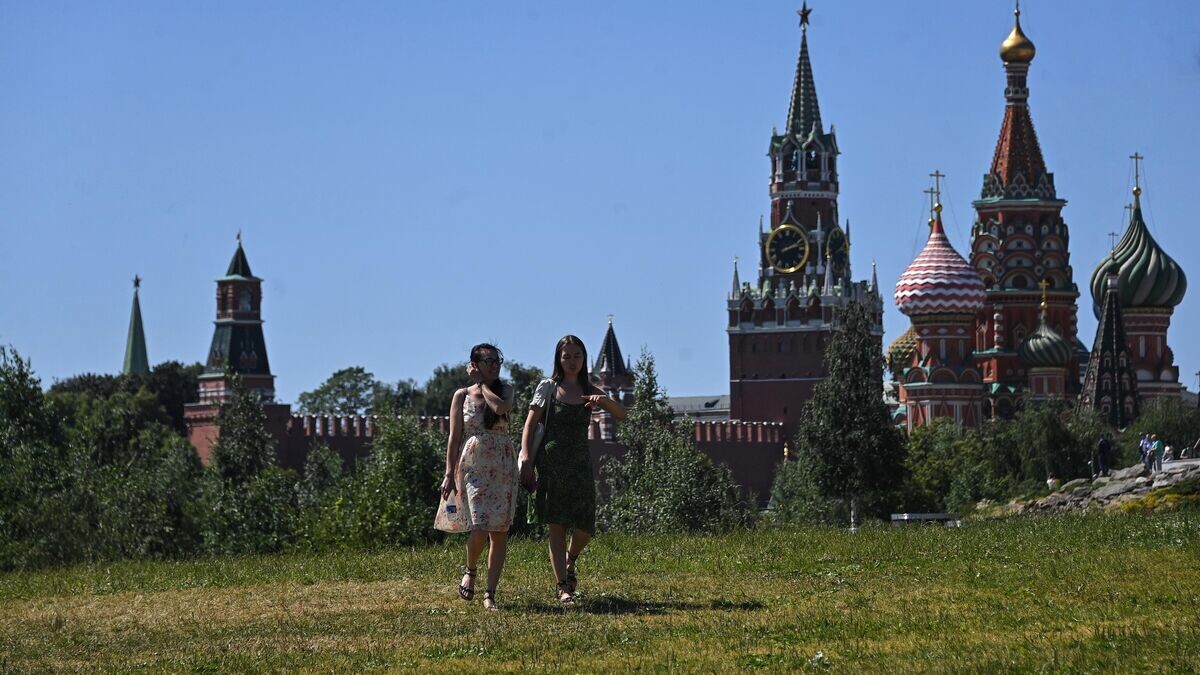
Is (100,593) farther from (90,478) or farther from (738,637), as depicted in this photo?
(90,478)

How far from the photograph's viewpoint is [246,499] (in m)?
38.2

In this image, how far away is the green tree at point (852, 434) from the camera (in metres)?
52.8

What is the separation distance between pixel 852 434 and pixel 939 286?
46093 mm

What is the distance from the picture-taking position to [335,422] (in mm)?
88938

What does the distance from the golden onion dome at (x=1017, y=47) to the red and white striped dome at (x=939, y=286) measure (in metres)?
11.4

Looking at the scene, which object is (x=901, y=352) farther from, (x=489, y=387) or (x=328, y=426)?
(x=489, y=387)

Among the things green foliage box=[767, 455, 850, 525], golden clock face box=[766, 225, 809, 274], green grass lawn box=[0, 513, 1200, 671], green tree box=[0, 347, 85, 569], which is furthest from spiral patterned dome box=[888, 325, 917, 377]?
green grass lawn box=[0, 513, 1200, 671]

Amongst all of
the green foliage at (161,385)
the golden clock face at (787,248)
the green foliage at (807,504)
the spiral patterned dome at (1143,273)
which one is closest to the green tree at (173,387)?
the green foliage at (161,385)

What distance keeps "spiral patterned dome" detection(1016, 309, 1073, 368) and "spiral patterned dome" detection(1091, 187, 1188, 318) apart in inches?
107

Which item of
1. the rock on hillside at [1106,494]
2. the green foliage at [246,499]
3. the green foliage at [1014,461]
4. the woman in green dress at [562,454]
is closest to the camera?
the woman in green dress at [562,454]

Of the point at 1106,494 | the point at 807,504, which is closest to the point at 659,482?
the point at 1106,494

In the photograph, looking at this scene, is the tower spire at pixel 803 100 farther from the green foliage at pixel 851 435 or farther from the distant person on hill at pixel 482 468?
the distant person on hill at pixel 482 468

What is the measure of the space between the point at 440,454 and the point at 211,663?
1865 cm

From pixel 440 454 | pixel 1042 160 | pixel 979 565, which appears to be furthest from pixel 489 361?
pixel 1042 160
